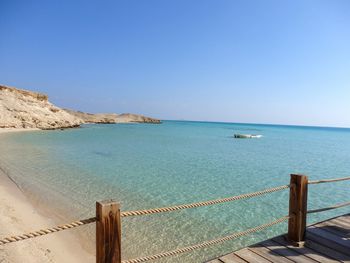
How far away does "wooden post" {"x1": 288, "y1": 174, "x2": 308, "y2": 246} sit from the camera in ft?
15.4

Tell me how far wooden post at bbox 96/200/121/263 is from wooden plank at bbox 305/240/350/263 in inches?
146

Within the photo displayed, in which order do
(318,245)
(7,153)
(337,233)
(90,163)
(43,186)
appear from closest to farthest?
1. (318,245)
2. (337,233)
3. (43,186)
4. (90,163)
5. (7,153)

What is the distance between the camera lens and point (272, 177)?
16.5 m

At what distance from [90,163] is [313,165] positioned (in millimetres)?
18948

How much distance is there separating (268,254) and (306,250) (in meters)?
0.78

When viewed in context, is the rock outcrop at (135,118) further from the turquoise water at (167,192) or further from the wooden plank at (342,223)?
the wooden plank at (342,223)

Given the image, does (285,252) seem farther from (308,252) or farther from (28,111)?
(28,111)

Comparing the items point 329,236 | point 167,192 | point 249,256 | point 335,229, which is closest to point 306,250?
point 329,236

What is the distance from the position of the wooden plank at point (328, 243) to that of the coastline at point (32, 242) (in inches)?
193

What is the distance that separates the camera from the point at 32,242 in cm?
640

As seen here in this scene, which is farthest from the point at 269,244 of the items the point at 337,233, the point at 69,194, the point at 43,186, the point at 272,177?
the point at 272,177

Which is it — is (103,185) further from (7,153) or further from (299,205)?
(7,153)

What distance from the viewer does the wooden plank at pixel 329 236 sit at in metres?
4.79

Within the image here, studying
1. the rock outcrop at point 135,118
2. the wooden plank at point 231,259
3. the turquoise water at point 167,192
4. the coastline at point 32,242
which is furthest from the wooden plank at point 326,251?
the rock outcrop at point 135,118
